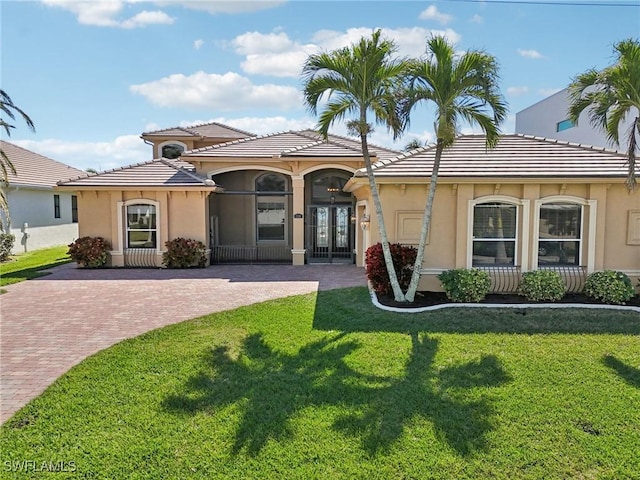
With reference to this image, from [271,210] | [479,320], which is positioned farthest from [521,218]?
[271,210]

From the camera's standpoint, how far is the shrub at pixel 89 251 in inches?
643

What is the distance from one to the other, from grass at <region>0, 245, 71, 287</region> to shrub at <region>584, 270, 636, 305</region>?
A: 16.3 metres

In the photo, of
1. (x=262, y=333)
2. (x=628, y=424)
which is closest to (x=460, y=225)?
(x=262, y=333)

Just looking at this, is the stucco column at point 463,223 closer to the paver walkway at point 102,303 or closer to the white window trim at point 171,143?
the paver walkway at point 102,303

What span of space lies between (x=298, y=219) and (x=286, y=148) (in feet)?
10.8

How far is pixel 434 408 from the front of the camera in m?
5.45

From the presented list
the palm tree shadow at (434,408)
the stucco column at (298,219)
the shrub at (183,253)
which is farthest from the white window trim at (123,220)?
the palm tree shadow at (434,408)

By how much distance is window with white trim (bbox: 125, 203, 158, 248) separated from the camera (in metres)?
16.9

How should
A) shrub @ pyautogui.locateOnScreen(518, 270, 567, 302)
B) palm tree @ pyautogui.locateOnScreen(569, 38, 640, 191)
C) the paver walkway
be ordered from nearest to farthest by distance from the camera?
the paver walkway → palm tree @ pyautogui.locateOnScreen(569, 38, 640, 191) → shrub @ pyautogui.locateOnScreen(518, 270, 567, 302)

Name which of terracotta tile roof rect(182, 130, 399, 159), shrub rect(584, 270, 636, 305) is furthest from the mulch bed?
terracotta tile roof rect(182, 130, 399, 159)

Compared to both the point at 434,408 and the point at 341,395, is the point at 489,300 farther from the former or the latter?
the point at 341,395

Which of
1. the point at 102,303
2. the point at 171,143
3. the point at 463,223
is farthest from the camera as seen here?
the point at 171,143

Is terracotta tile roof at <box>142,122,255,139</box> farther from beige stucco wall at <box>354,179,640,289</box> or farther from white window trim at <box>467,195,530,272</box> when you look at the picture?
white window trim at <box>467,195,530,272</box>

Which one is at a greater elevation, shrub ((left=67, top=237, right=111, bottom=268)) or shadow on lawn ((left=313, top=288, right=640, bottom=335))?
shrub ((left=67, top=237, right=111, bottom=268))
